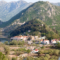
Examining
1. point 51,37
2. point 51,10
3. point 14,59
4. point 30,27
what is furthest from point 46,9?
point 14,59

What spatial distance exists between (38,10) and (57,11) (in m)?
16.7

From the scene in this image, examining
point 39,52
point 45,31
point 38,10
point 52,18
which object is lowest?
point 39,52

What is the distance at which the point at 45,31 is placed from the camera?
70.7m

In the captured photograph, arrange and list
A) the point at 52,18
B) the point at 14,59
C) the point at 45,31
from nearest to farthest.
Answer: the point at 14,59
the point at 45,31
the point at 52,18

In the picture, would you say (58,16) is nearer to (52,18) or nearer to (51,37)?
(52,18)

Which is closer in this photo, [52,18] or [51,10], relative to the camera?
[52,18]

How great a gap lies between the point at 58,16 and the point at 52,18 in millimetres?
7468

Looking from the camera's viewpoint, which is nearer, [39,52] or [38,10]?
[39,52]

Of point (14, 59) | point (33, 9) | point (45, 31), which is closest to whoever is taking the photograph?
point (14, 59)

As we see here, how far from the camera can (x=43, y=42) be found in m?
54.1

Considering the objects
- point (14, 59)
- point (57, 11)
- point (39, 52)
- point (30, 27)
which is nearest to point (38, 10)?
point (57, 11)

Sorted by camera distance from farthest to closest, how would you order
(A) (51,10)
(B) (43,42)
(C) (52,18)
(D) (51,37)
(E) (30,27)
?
(A) (51,10) → (C) (52,18) → (E) (30,27) → (D) (51,37) → (B) (43,42)

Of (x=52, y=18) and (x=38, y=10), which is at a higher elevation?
(x=38, y=10)

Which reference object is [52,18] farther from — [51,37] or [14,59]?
[14,59]
